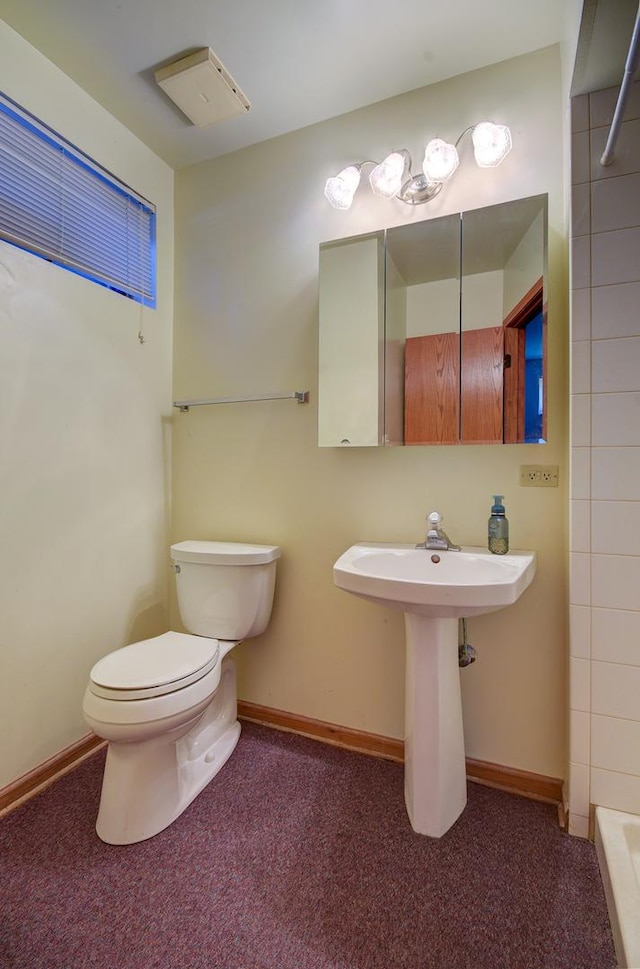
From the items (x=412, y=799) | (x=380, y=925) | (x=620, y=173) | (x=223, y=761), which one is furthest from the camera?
(x=223, y=761)

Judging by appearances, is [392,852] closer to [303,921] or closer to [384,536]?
[303,921]

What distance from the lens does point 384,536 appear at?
152 centimetres

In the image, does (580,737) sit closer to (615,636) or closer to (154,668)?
(615,636)

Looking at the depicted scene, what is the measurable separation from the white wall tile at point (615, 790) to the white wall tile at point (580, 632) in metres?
0.32

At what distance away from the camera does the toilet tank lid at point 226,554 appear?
150cm

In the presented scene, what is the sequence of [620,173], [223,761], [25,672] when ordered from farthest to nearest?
[223,761], [25,672], [620,173]

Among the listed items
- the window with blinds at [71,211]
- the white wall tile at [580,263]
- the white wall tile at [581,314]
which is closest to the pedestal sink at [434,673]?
the white wall tile at [581,314]

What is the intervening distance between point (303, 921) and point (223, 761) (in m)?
0.61

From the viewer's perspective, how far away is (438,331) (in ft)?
4.70

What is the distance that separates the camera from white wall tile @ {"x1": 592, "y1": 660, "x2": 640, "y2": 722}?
3.60 ft

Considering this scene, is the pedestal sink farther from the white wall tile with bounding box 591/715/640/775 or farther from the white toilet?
the white toilet

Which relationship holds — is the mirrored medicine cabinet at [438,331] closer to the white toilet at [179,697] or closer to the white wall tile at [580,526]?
the white wall tile at [580,526]

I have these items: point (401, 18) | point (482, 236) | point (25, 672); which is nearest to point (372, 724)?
point (25, 672)

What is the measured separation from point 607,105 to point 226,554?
1.74 metres
